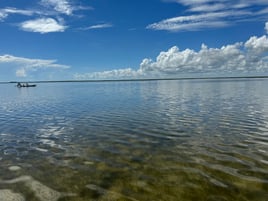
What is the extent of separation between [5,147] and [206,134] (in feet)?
40.9

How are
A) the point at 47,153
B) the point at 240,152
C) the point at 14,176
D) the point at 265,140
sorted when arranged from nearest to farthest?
the point at 14,176, the point at 240,152, the point at 47,153, the point at 265,140

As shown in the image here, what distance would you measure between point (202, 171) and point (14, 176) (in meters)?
7.69

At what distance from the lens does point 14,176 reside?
30.6 feet

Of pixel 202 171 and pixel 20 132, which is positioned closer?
pixel 202 171

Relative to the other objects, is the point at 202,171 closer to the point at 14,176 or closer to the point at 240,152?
the point at 240,152

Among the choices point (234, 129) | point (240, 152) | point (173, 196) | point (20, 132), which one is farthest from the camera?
point (20, 132)

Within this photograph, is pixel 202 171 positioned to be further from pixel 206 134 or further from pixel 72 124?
pixel 72 124

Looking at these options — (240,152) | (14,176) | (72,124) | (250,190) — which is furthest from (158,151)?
(72,124)

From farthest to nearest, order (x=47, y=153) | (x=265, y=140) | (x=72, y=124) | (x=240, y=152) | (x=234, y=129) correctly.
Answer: (x=72, y=124) < (x=234, y=129) < (x=265, y=140) < (x=47, y=153) < (x=240, y=152)

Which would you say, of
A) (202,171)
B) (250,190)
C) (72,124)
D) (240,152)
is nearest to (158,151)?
(202,171)

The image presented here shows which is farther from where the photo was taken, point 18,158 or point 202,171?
point 18,158

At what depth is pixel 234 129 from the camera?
16.2m

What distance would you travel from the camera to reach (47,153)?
39.9ft

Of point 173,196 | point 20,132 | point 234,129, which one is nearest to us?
point 173,196
